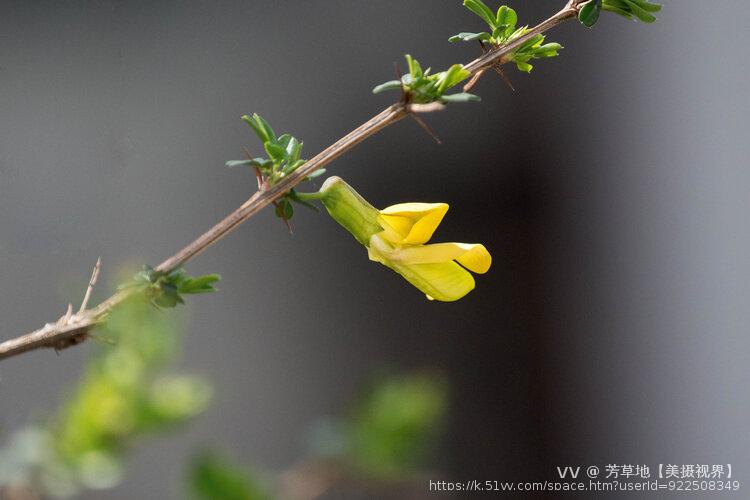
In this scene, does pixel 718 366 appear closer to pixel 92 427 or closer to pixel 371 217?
pixel 371 217

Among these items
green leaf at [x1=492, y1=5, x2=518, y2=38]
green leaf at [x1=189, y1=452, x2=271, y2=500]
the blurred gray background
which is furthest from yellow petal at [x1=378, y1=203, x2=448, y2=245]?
the blurred gray background

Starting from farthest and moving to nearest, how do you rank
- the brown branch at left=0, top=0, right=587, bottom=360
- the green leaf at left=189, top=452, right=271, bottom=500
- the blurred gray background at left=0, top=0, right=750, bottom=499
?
1. the blurred gray background at left=0, top=0, right=750, bottom=499
2. the brown branch at left=0, top=0, right=587, bottom=360
3. the green leaf at left=189, top=452, right=271, bottom=500

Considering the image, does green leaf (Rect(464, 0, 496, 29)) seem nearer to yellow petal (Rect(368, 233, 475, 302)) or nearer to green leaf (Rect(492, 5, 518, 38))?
green leaf (Rect(492, 5, 518, 38))

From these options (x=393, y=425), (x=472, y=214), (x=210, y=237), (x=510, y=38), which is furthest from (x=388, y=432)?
(x=472, y=214)

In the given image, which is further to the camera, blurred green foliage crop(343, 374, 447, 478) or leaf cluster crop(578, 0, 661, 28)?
leaf cluster crop(578, 0, 661, 28)

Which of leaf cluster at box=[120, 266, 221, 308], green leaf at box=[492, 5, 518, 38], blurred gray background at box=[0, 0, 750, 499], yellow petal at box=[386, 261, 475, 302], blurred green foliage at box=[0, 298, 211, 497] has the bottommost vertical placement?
blurred green foliage at box=[0, 298, 211, 497]

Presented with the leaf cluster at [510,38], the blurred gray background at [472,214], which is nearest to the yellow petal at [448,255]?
the leaf cluster at [510,38]
